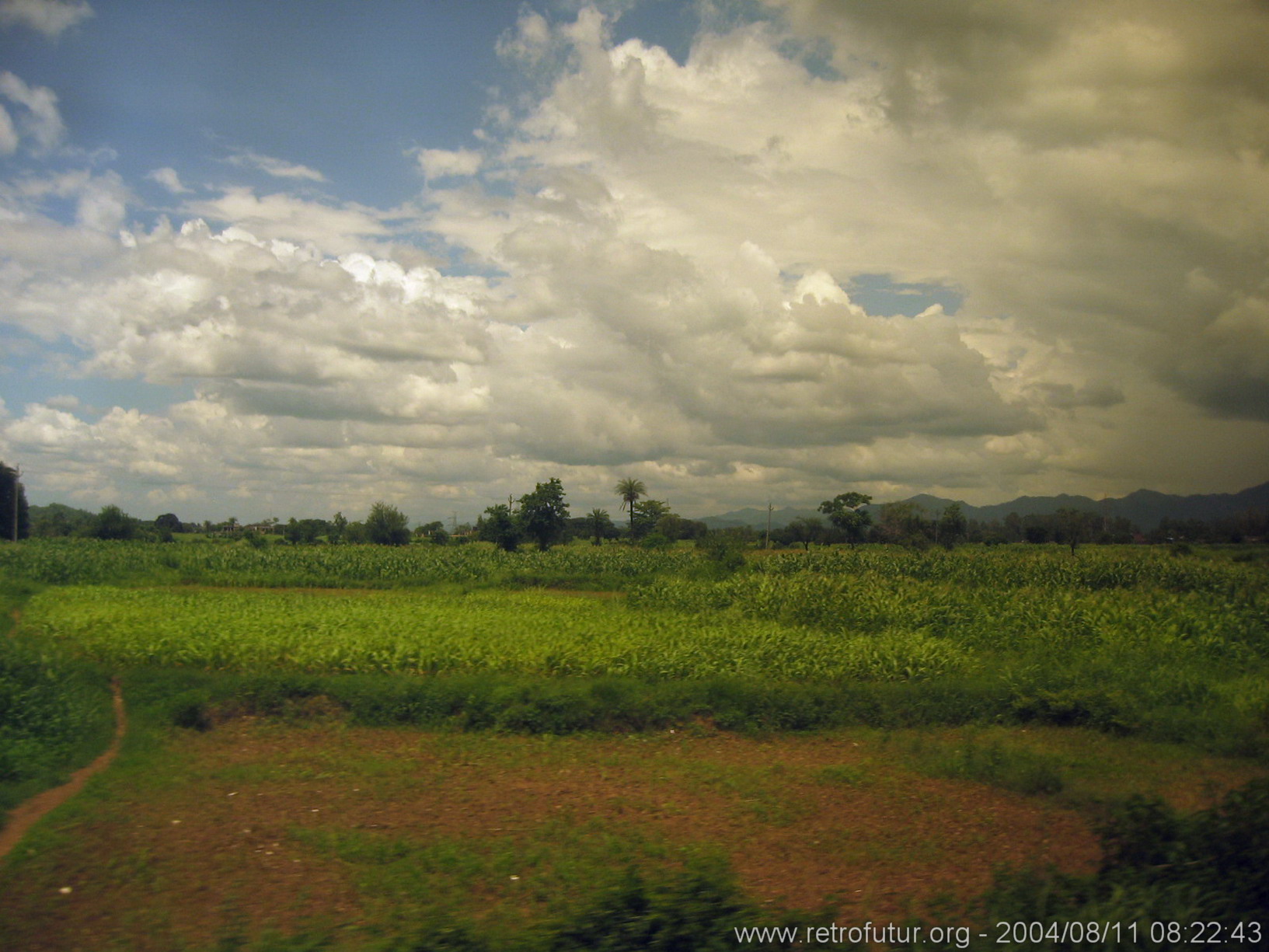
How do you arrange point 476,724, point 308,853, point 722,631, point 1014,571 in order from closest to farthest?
point 308,853, point 476,724, point 722,631, point 1014,571

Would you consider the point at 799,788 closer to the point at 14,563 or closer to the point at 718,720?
the point at 718,720

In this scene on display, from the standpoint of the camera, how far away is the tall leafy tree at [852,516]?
212 ft

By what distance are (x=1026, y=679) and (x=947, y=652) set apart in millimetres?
2457

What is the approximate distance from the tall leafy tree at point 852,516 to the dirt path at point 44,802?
195 ft

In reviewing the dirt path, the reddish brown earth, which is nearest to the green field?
the dirt path

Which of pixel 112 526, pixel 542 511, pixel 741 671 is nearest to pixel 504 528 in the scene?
pixel 542 511

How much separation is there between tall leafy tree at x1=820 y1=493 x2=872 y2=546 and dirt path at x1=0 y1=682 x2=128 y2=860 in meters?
59.4

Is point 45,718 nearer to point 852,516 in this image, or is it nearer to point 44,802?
point 44,802

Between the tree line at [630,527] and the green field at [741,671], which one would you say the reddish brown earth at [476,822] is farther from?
the tree line at [630,527]

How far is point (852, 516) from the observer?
64.5m

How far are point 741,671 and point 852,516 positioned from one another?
173 ft

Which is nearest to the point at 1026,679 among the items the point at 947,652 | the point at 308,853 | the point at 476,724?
the point at 947,652

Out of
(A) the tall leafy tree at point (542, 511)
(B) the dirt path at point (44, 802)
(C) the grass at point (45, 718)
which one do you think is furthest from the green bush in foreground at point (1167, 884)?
(A) the tall leafy tree at point (542, 511)

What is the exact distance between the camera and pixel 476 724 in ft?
38.0
